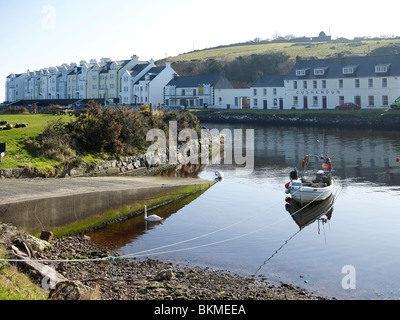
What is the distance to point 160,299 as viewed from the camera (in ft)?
37.3

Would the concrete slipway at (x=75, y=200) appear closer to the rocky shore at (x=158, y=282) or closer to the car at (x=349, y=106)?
the rocky shore at (x=158, y=282)

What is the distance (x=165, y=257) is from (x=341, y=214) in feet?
31.8

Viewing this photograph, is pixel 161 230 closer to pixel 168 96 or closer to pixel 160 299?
pixel 160 299

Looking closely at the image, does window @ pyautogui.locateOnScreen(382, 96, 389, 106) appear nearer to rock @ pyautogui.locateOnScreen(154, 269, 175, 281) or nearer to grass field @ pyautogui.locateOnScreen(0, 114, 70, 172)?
grass field @ pyautogui.locateOnScreen(0, 114, 70, 172)

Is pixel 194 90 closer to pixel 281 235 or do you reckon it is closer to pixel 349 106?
pixel 349 106

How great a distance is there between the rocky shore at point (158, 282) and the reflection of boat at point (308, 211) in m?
7.60

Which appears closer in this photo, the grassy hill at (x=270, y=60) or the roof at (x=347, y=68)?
the roof at (x=347, y=68)

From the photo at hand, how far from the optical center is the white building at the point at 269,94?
292ft

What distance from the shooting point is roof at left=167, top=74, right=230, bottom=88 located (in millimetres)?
100062

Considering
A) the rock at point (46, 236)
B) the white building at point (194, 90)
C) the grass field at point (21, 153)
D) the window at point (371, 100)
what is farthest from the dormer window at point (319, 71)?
the rock at point (46, 236)

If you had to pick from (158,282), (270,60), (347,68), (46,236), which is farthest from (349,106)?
(158,282)

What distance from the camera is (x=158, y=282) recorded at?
12688 millimetres

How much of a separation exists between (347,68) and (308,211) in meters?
63.4
